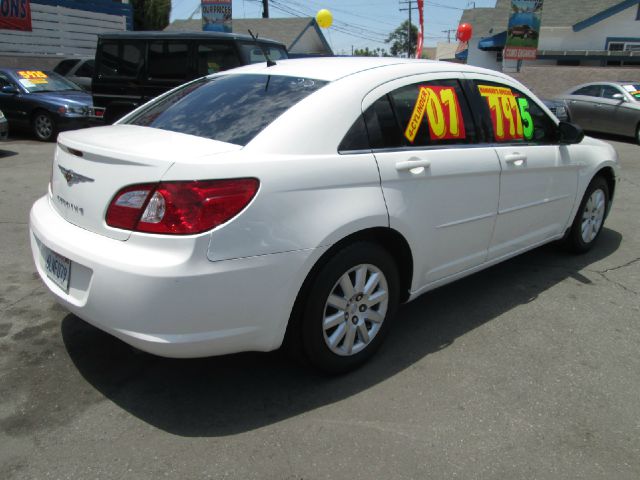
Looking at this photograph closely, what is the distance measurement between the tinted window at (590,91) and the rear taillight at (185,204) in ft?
46.5

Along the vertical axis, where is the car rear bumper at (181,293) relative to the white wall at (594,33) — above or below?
below

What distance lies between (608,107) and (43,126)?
505 inches

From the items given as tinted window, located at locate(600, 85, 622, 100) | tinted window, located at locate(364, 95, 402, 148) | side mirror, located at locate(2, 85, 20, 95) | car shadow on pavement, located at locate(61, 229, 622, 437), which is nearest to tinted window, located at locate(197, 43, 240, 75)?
side mirror, located at locate(2, 85, 20, 95)

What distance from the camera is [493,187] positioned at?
12.1ft

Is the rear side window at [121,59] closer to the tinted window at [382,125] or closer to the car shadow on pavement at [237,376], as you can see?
the car shadow on pavement at [237,376]

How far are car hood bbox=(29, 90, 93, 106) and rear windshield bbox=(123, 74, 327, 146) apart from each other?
8965mm

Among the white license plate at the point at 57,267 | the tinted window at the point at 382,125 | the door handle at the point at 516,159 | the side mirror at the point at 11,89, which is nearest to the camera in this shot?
the white license plate at the point at 57,267

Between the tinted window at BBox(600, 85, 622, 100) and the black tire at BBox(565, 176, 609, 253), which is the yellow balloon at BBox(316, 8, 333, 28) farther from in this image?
the black tire at BBox(565, 176, 609, 253)

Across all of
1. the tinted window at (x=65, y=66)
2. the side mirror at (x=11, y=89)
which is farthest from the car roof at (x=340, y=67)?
the tinted window at (x=65, y=66)

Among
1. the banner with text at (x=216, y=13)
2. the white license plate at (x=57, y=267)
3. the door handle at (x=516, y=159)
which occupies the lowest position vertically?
the white license plate at (x=57, y=267)

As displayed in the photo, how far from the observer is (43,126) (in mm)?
11797

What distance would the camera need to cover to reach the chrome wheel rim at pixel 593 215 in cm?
503

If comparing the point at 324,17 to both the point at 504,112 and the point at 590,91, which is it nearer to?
the point at 590,91

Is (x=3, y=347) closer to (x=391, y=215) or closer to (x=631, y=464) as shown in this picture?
(x=391, y=215)
